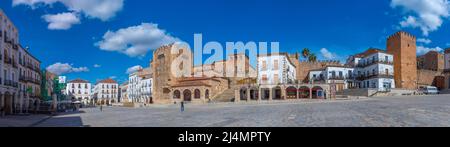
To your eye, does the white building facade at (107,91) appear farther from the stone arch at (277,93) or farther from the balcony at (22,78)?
the balcony at (22,78)

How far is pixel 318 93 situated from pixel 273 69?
917 cm

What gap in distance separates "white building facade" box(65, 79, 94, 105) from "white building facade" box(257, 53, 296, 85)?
68.0 metres

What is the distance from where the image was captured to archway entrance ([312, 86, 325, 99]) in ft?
168

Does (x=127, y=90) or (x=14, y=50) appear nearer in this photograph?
(x=14, y=50)

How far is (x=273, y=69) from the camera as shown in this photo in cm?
5847

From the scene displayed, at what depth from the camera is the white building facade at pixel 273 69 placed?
190ft

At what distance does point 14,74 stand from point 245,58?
46.1 metres

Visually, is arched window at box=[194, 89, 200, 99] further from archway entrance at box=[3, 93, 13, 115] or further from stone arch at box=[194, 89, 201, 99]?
archway entrance at box=[3, 93, 13, 115]

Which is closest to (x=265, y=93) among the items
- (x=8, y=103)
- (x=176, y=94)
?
(x=176, y=94)

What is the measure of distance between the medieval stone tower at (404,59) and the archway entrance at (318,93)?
53.7 feet

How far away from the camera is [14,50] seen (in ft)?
112
